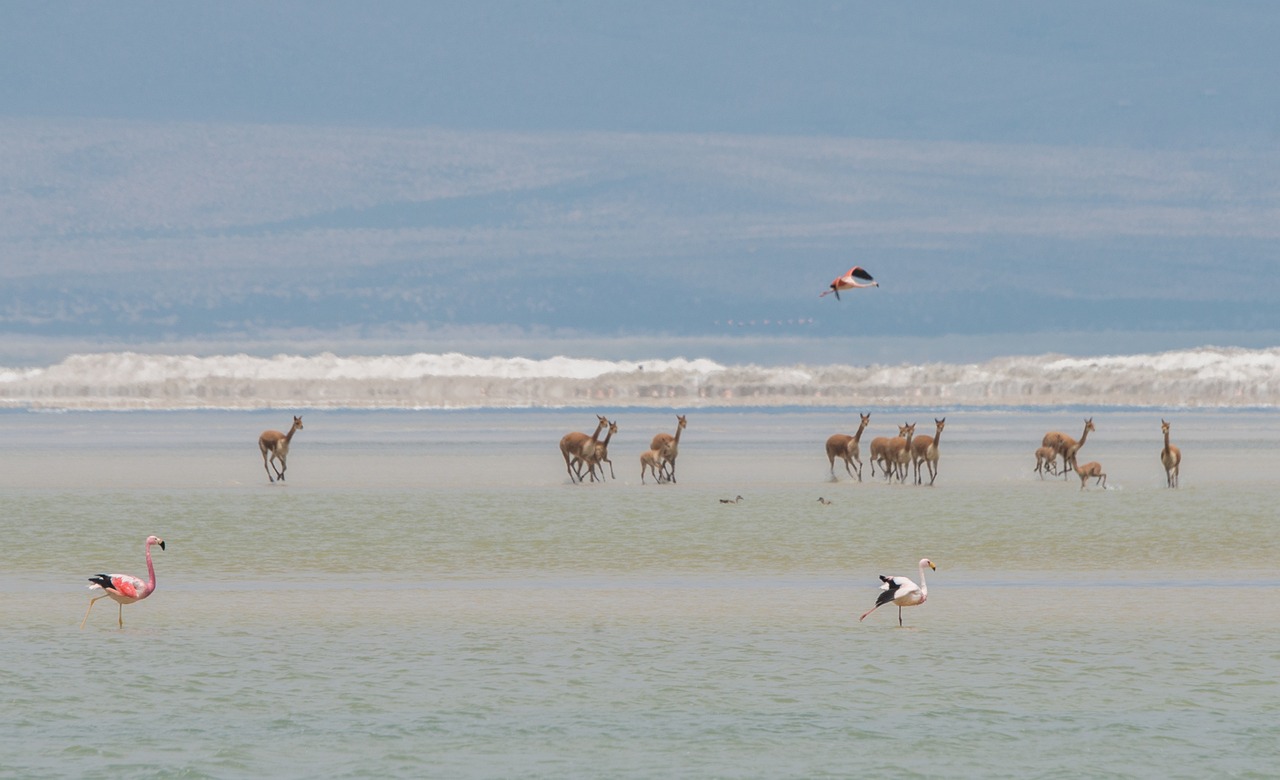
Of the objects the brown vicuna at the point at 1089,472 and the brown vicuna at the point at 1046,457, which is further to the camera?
the brown vicuna at the point at 1046,457

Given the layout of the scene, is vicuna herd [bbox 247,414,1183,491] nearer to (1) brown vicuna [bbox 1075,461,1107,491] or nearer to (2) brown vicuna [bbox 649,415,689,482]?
(2) brown vicuna [bbox 649,415,689,482]

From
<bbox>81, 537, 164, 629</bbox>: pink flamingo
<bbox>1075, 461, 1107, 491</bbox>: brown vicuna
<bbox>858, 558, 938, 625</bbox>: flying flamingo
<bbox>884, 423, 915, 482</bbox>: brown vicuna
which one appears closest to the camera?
<bbox>858, 558, 938, 625</bbox>: flying flamingo

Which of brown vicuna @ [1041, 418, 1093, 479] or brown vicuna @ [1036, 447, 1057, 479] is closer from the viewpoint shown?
brown vicuna @ [1041, 418, 1093, 479]

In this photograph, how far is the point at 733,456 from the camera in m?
44.7

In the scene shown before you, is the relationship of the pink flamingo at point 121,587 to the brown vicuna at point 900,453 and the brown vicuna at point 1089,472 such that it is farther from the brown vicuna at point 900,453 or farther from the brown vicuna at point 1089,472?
the brown vicuna at point 1089,472

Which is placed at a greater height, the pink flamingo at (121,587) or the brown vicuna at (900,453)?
the brown vicuna at (900,453)

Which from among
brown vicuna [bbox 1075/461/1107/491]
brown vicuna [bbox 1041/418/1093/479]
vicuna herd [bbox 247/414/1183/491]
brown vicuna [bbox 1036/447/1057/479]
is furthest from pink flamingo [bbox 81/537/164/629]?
brown vicuna [bbox 1036/447/1057/479]

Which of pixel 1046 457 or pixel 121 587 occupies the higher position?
pixel 1046 457

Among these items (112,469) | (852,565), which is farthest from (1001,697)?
(112,469)

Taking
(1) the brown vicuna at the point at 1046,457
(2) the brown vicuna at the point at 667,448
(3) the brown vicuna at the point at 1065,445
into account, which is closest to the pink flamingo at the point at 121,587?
(2) the brown vicuna at the point at 667,448

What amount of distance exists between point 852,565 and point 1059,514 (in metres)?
6.56

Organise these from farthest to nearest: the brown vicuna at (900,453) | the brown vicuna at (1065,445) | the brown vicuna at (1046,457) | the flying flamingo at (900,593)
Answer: the brown vicuna at (1046,457) → the brown vicuna at (1065,445) → the brown vicuna at (900,453) → the flying flamingo at (900,593)

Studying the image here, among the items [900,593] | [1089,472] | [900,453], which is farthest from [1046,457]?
[900,593]

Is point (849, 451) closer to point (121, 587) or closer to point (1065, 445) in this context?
point (1065, 445)
